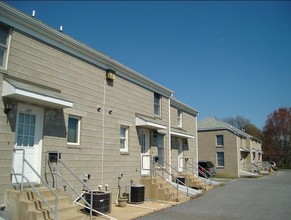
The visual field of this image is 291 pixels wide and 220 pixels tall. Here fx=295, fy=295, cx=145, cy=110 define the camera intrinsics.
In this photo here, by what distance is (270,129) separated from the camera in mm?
61719

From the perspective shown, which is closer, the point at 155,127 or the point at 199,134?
the point at 155,127

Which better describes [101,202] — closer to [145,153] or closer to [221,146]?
[145,153]

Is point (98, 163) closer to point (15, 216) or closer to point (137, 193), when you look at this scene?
point (137, 193)

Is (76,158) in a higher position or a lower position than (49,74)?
lower

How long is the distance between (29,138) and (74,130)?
84.2 inches

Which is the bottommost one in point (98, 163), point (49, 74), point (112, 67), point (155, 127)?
point (98, 163)

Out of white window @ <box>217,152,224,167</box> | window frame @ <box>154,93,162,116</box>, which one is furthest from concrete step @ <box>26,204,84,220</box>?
white window @ <box>217,152,224,167</box>

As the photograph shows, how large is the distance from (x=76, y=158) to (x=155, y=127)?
224 inches

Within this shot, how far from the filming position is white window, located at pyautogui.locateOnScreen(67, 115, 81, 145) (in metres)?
10.7

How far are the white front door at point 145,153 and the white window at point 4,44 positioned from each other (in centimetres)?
842

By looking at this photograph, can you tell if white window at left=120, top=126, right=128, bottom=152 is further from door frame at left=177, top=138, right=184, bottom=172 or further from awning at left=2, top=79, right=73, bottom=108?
door frame at left=177, top=138, right=184, bottom=172

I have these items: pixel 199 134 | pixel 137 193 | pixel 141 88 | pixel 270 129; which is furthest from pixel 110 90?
pixel 270 129

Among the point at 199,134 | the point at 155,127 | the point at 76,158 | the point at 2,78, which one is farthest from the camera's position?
the point at 199,134

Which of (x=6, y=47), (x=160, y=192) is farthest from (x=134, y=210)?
(x=6, y=47)
